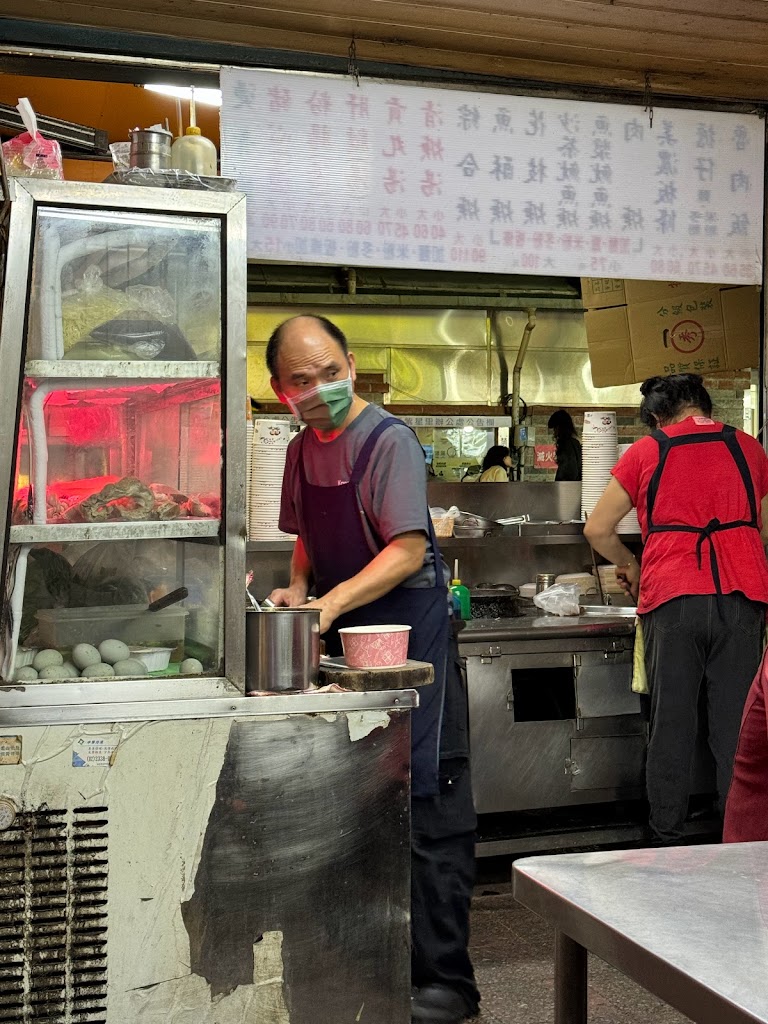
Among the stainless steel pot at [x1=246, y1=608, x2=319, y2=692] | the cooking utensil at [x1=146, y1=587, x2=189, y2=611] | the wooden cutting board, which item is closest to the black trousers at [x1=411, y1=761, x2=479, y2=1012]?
the wooden cutting board

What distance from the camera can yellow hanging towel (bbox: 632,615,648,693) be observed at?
457 centimetres

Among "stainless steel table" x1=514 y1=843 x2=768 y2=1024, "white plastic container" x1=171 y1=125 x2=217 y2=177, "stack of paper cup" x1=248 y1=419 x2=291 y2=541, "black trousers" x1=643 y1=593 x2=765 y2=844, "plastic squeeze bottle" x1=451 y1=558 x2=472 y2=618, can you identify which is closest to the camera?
"stainless steel table" x1=514 y1=843 x2=768 y2=1024

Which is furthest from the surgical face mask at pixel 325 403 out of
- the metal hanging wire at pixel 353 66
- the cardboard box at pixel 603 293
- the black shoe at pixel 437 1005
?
the cardboard box at pixel 603 293

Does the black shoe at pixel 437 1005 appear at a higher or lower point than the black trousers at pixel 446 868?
lower

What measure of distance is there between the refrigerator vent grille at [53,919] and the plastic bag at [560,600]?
307 centimetres

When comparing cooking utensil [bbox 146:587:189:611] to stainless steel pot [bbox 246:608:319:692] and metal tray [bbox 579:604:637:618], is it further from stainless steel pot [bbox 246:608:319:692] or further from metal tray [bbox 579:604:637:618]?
metal tray [bbox 579:604:637:618]

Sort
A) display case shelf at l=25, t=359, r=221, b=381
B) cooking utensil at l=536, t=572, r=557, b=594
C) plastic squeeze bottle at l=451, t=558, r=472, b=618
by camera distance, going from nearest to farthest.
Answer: display case shelf at l=25, t=359, r=221, b=381 → plastic squeeze bottle at l=451, t=558, r=472, b=618 → cooking utensil at l=536, t=572, r=557, b=594

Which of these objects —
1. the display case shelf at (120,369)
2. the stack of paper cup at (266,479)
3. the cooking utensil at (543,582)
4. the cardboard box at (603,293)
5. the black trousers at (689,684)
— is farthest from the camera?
the cardboard box at (603,293)

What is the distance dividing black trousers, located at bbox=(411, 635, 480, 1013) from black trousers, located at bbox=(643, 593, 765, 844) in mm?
1442

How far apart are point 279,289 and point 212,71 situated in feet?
21.1

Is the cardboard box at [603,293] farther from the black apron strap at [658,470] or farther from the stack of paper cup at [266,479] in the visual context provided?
the stack of paper cup at [266,479]

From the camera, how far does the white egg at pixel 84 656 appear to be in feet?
8.30

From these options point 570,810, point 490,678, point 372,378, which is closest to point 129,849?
point 490,678

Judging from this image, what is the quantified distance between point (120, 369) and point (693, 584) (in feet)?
8.65
